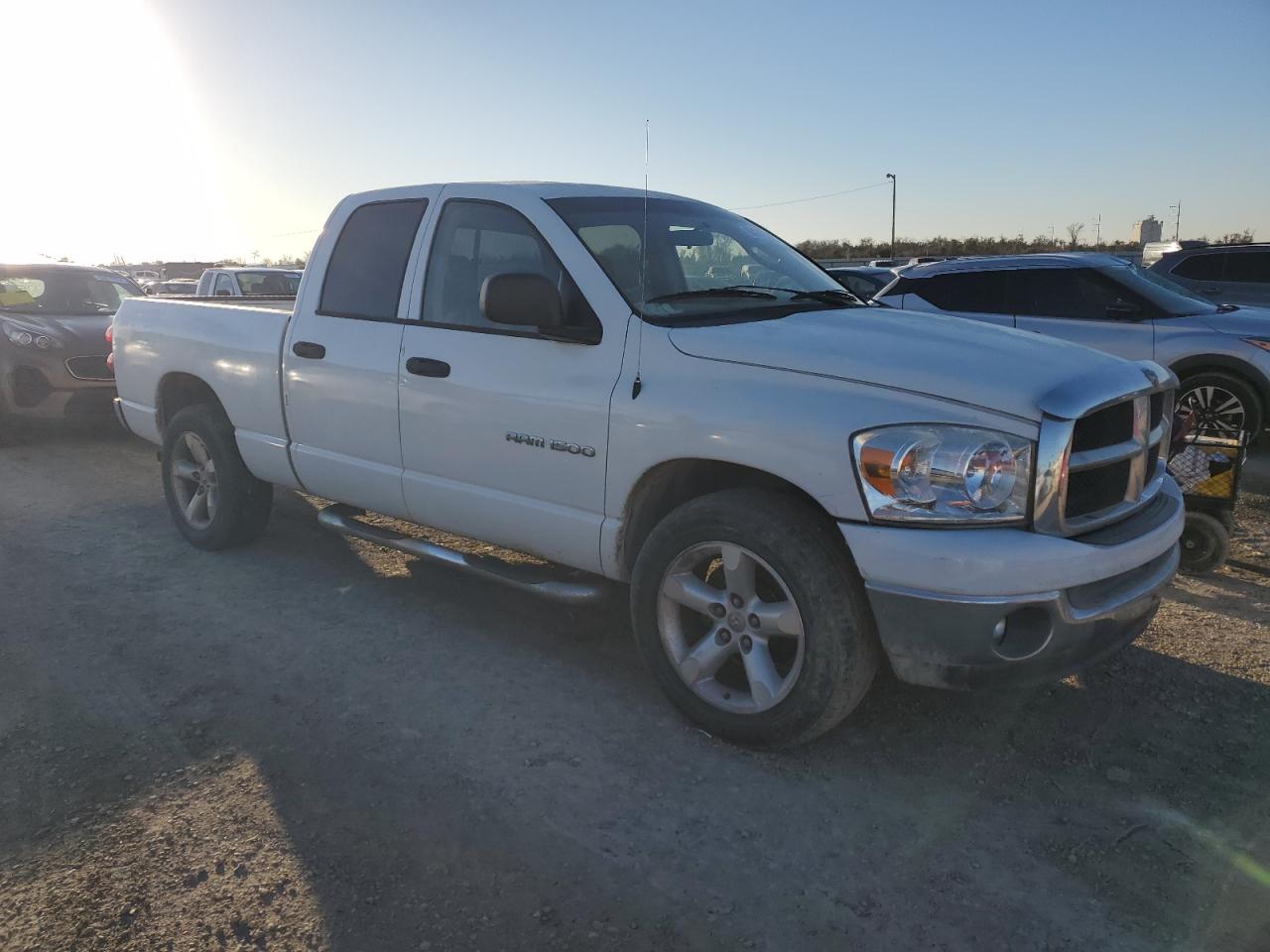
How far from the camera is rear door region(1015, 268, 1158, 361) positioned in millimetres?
7715

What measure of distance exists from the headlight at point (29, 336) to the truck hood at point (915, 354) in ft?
26.3

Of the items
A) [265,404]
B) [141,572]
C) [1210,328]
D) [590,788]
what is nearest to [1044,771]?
[590,788]

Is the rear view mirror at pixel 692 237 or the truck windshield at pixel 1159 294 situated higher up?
the rear view mirror at pixel 692 237

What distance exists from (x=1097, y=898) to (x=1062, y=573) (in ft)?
2.92

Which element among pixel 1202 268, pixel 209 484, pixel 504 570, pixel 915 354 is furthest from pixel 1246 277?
pixel 209 484

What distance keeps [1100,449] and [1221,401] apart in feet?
18.1

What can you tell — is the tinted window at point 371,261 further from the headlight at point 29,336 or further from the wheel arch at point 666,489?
the headlight at point 29,336

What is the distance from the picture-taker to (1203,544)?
5367 millimetres

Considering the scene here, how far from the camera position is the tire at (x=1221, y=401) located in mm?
7430

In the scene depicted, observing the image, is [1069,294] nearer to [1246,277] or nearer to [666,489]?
[1246,277]

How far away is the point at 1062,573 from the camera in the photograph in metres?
2.85

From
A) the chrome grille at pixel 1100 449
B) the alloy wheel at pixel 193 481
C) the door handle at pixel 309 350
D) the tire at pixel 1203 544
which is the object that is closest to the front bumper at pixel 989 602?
the chrome grille at pixel 1100 449

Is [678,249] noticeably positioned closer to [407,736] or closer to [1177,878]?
[407,736]

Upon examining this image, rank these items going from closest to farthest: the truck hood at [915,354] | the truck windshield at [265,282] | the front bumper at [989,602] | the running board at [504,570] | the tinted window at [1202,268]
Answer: the front bumper at [989,602] → the truck hood at [915,354] → the running board at [504,570] → the tinted window at [1202,268] → the truck windshield at [265,282]
